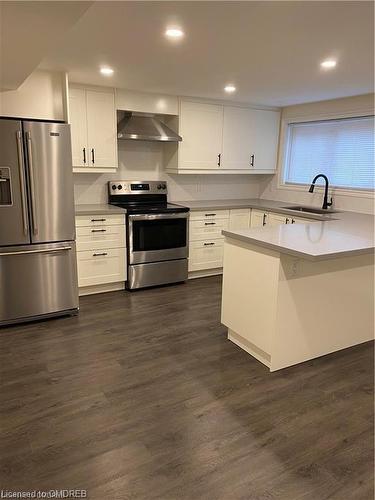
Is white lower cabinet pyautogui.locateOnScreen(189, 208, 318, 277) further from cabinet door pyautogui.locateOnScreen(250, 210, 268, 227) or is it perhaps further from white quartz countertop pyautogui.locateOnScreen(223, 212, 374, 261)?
white quartz countertop pyautogui.locateOnScreen(223, 212, 374, 261)

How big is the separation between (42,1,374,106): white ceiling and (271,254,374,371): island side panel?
1402 mm

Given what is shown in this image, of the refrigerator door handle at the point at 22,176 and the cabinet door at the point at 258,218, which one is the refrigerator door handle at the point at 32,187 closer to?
the refrigerator door handle at the point at 22,176

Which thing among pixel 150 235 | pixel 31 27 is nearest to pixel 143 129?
pixel 150 235

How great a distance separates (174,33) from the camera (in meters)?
2.21

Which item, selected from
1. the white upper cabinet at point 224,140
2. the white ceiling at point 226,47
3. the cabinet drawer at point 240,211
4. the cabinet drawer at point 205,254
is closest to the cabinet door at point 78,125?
the white ceiling at point 226,47

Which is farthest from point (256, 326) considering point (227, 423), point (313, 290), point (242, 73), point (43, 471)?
point (242, 73)

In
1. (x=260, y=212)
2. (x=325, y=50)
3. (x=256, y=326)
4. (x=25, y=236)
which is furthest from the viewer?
(x=260, y=212)

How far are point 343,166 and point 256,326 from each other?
108 inches

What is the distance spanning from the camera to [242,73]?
3209 mm

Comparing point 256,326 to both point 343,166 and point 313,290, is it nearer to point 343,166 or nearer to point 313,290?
point 313,290

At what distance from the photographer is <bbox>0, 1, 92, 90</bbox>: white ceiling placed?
1466mm

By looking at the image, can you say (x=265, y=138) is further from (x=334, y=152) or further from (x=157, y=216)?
(x=157, y=216)

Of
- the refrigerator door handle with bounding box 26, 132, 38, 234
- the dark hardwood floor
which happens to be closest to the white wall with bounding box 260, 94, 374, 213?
the dark hardwood floor

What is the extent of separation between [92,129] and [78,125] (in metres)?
0.15
